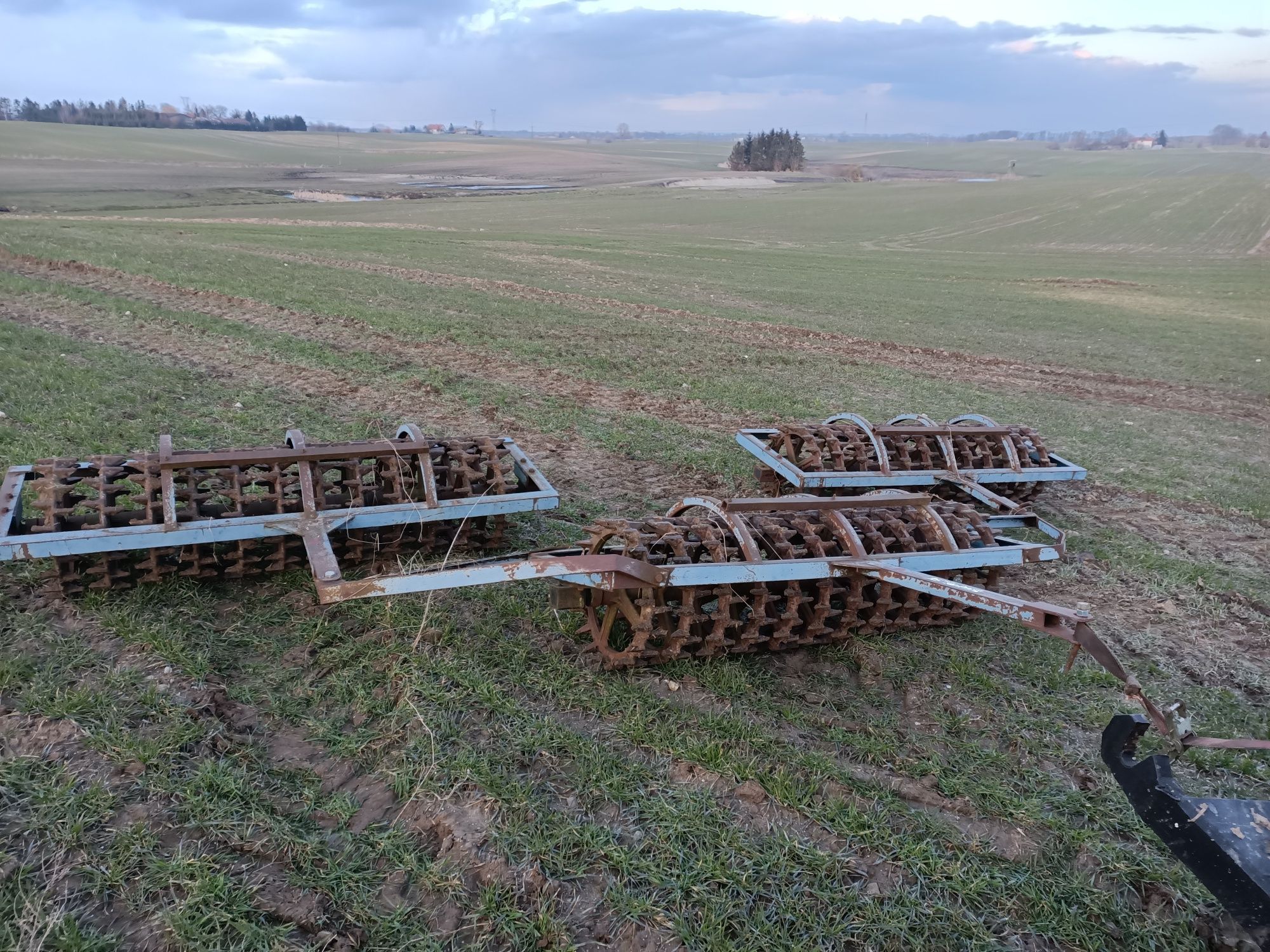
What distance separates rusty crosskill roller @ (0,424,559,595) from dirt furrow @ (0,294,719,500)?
6.42 feet

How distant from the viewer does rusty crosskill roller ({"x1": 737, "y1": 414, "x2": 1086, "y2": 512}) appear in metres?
7.04

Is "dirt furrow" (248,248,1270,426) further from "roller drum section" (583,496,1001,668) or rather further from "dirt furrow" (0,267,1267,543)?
"roller drum section" (583,496,1001,668)

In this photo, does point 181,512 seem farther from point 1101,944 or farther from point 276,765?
point 1101,944

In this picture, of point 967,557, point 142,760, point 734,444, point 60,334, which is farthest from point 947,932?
point 60,334

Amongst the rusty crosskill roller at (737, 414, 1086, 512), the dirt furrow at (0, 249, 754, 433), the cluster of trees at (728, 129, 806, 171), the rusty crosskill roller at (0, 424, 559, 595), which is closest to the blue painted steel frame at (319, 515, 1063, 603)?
the rusty crosskill roller at (0, 424, 559, 595)

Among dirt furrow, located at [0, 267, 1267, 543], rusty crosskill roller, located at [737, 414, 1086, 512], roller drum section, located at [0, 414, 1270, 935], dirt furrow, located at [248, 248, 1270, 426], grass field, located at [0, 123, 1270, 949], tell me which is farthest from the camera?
dirt furrow, located at [248, 248, 1270, 426]

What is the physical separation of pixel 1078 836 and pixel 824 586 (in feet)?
5.93

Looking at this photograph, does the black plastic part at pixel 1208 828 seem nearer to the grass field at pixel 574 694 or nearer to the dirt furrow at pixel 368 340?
the grass field at pixel 574 694

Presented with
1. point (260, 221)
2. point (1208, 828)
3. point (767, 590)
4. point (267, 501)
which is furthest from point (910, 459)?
point (260, 221)

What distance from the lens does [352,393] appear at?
409 inches

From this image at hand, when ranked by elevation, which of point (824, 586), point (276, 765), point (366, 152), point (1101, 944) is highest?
point (366, 152)

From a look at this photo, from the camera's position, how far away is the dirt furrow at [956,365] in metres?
13.7

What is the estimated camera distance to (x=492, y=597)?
543cm

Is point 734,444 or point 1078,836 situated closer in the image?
point 1078,836
